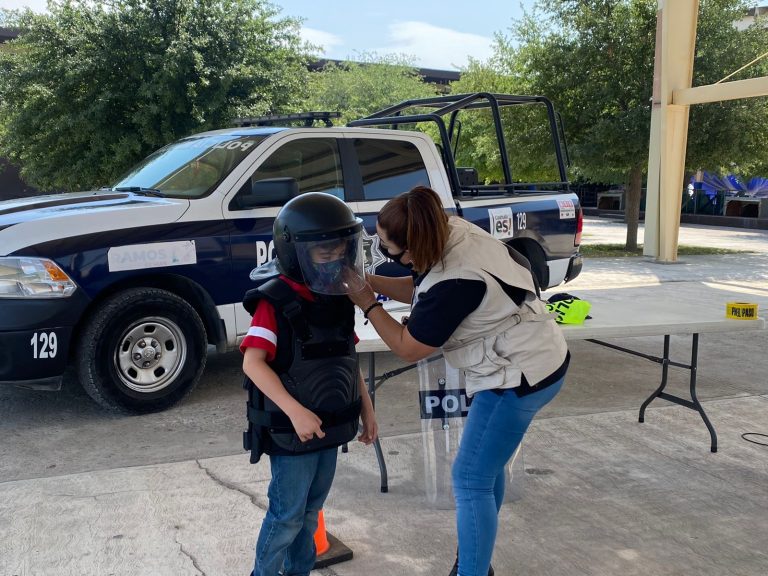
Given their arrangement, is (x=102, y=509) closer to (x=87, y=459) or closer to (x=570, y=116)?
(x=87, y=459)

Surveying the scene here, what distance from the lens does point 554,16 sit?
17.2 metres

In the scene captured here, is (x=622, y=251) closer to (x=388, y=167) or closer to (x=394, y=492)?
(x=388, y=167)

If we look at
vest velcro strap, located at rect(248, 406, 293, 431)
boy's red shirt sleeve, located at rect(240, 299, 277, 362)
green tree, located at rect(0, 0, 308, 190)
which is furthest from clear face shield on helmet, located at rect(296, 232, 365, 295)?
green tree, located at rect(0, 0, 308, 190)

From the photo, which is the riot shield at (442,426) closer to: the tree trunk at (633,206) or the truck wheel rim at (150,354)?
the truck wheel rim at (150,354)

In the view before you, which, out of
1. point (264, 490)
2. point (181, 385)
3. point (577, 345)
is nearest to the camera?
point (264, 490)

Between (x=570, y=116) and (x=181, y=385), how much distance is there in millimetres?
13581

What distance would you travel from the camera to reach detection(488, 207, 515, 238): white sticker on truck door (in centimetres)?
707

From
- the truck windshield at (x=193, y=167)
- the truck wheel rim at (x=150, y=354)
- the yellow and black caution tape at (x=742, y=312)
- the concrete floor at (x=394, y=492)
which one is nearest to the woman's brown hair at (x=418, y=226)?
the concrete floor at (x=394, y=492)

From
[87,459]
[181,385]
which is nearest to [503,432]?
[87,459]

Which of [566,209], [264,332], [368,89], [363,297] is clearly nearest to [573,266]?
[566,209]

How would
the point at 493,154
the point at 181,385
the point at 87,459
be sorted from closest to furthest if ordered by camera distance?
the point at 87,459 < the point at 181,385 < the point at 493,154

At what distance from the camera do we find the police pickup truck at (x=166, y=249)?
16.0 feet

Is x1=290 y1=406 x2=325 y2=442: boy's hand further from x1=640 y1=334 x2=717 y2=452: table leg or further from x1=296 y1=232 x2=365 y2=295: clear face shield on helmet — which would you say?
x1=640 y1=334 x2=717 y2=452: table leg

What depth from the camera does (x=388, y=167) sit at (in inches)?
263
